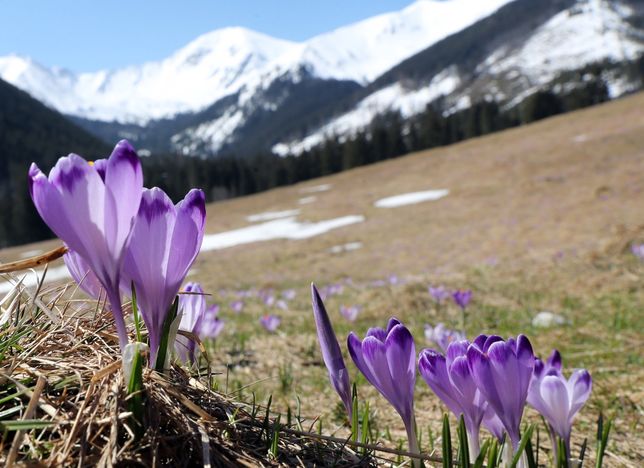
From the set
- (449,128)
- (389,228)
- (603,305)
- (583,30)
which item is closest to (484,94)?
(583,30)

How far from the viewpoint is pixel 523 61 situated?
175 metres

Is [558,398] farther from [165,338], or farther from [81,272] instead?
[81,272]

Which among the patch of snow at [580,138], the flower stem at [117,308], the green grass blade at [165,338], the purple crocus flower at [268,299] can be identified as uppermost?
the patch of snow at [580,138]

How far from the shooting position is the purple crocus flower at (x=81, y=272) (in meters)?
0.95

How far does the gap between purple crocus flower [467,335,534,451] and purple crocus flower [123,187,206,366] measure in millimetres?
448

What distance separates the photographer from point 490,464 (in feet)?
2.63

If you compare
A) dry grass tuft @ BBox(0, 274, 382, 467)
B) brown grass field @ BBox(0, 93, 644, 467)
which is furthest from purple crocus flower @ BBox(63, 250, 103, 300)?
brown grass field @ BBox(0, 93, 644, 467)

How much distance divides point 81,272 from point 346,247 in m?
18.2

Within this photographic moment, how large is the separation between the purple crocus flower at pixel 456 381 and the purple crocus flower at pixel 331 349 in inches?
5.8

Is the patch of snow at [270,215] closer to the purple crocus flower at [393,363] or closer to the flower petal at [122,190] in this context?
the purple crocus flower at [393,363]

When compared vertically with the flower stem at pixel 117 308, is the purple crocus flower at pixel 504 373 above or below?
below

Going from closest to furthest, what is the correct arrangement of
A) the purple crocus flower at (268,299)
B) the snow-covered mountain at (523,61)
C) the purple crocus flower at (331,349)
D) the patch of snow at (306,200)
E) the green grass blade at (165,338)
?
the green grass blade at (165,338), the purple crocus flower at (331,349), the purple crocus flower at (268,299), the patch of snow at (306,200), the snow-covered mountain at (523,61)

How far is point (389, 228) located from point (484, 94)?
6015 inches

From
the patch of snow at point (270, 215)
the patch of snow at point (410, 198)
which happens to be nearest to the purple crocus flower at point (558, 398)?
the patch of snow at point (410, 198)
